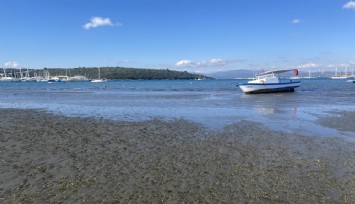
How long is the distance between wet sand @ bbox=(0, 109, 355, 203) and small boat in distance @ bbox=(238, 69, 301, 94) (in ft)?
128

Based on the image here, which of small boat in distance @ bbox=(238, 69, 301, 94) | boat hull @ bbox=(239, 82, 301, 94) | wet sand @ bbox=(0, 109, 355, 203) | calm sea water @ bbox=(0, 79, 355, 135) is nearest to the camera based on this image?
wet sand @ bbox=(0, 109, 355, 203)

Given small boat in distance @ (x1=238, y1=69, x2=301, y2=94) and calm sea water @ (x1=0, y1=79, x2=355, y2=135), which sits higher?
small boat in distance @ (x1=238, y1=69, x2=301, y2=94)

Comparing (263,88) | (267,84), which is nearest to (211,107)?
(263,88)

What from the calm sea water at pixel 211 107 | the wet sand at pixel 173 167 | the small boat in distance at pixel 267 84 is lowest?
the calm sea water at pixel 211 107

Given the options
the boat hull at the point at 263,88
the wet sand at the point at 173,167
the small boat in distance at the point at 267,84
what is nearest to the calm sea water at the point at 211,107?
the boat hull at the point at 263,88

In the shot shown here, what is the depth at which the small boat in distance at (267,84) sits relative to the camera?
57000 mm

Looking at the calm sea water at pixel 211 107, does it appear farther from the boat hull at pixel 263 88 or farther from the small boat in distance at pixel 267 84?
the small boat in distance at pixel 267 84

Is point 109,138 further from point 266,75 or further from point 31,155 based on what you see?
point 266,75

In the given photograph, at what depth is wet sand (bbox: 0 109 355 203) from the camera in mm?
8827

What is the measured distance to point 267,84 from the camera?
5744cm

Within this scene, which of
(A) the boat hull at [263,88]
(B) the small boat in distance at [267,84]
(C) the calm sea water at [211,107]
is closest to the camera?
(C) the calm sea water at [211,107]

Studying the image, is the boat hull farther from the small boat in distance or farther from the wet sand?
the wet sand

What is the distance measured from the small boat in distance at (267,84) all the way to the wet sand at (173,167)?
39001 millimetres

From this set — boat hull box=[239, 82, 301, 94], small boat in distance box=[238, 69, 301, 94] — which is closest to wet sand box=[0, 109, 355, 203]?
boat hull box=[239, 82, 301, 94]
